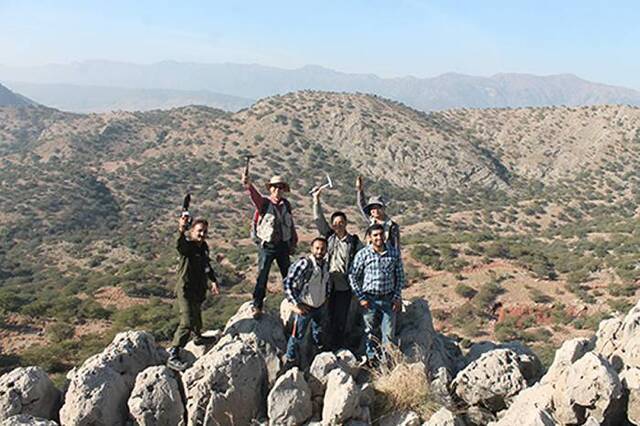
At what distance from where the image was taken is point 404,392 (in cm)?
635

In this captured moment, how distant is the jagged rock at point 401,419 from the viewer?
6.05 meters

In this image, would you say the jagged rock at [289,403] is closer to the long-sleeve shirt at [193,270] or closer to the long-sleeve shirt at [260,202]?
the long-sleeve shirt at [193,270]

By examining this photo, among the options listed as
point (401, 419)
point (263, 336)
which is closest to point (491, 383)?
point (401, 419)

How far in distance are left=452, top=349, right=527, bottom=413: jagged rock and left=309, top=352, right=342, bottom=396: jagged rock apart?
1.66 metres

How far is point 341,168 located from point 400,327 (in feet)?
198

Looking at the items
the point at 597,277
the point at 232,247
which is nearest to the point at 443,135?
the point at 232,247

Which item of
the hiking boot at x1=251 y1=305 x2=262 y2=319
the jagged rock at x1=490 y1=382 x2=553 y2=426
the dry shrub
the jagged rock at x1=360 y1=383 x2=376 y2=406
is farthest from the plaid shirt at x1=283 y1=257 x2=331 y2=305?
the jagged rock at x1=490 y1=382 x2=553 y2=426

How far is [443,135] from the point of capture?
75250 millimetres

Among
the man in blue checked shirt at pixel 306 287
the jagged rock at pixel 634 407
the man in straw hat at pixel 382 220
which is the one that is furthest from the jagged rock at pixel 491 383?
the man in blue checked shirt at pixel 306 287

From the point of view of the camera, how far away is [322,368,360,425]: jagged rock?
603 centimetres

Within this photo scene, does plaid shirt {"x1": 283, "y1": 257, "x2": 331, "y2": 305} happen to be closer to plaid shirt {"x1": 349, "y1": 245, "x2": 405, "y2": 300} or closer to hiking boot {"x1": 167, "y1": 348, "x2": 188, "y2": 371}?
plaid shirt {"x1": 349, "y1": 245, "x2": 405, "y2": 300}

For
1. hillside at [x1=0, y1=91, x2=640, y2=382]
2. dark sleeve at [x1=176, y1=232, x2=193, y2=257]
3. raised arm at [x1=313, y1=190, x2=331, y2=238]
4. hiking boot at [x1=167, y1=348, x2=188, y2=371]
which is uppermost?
raised arm at [x1=313, y1=190, x2=331, y2=238]

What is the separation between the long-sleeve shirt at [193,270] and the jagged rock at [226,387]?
0.90m

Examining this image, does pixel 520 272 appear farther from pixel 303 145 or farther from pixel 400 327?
pixel 303 145
